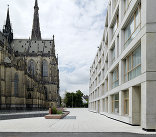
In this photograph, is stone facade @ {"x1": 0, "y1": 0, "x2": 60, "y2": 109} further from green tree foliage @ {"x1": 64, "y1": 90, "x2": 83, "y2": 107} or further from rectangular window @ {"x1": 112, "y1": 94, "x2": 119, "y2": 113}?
rectangular window @ {"x1": 112, "y1": 94, "x2": 119, "y2": 113}

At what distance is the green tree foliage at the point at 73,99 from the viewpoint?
363 ft

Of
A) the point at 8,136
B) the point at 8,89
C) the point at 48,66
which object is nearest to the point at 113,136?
the point at 8,136

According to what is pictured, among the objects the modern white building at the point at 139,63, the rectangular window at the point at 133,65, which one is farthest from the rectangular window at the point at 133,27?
the rectangular window at the point at 133,65

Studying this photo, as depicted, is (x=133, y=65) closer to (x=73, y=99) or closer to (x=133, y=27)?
(x=133, y=27)

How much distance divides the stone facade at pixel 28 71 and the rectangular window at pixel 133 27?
40305 mm

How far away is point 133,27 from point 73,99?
96.9m

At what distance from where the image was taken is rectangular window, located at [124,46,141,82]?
15834mm

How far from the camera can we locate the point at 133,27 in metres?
17.6

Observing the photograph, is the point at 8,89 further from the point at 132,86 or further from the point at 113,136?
the point at 113,136

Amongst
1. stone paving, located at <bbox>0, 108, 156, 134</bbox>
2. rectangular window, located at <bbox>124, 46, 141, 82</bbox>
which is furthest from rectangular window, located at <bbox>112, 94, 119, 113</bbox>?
stone paving, located at <bbox>0, 108, 156, 134</bbox>

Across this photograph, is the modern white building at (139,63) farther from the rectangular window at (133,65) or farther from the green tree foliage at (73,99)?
the green tree foliage at (73,99)

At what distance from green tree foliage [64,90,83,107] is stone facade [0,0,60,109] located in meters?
17.1

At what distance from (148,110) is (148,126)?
3.13 ft

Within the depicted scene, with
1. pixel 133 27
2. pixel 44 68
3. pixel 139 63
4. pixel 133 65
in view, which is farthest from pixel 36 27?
pixel 139 63
